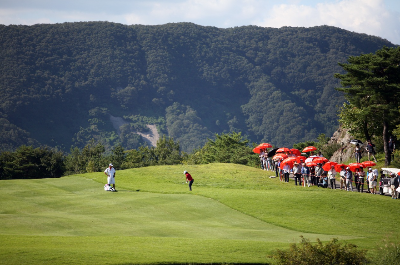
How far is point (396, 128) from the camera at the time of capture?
163 ft

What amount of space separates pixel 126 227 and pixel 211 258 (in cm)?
632

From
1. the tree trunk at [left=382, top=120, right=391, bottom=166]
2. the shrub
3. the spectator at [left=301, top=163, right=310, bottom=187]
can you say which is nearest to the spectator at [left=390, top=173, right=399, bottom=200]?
the spectator at [left=301, top=163, right=310, bottom=187]

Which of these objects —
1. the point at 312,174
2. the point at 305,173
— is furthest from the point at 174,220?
the point at 312,174

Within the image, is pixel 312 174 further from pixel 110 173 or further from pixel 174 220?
pixel 174 220

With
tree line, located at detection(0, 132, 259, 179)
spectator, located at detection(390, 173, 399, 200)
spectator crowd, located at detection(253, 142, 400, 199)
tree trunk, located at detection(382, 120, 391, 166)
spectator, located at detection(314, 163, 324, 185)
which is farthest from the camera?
tree line, located at detection(0, 132, 259, 179)

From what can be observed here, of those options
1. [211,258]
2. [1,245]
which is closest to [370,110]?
[211,258]

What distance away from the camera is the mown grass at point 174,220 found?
1728 cm

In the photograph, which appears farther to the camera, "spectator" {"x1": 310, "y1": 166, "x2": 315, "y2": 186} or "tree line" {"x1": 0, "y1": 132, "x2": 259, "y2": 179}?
"tree line" {"x1": 0, "y1": 132, "x2": 259, "y2": 179}

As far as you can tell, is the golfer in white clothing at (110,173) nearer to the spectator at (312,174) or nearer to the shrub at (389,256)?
the spectator at (312,174)

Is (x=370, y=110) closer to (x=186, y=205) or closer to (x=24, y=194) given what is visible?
(x=186, y=205)

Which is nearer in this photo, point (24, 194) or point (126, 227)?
point (126, 227)

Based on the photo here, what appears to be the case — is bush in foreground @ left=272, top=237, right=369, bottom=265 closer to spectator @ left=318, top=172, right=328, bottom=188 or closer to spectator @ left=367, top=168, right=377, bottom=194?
spectator @ left=367, top=168, right=377, bottom=194

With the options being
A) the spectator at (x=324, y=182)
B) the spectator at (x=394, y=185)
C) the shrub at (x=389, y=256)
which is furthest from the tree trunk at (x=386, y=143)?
the shrub at (x=389, y=256)

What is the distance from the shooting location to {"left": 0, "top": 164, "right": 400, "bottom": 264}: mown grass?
56.7ft
